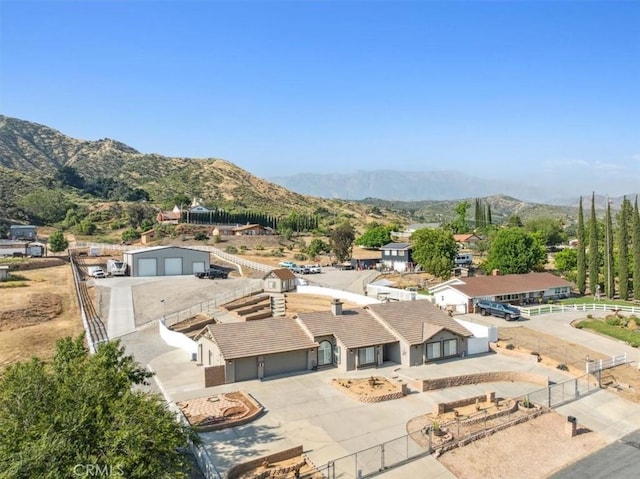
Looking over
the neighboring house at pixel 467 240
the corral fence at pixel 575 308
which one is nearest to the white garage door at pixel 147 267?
the corral fence at pixel 575 308

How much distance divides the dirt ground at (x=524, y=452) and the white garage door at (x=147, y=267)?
43367 mm

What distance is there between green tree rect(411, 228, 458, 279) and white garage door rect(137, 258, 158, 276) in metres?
31.3

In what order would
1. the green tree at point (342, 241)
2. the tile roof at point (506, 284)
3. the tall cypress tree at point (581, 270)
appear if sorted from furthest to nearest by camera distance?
the green tree at point (342, 241)
the tall cypress tree at point (581, 270)
the tile roof at point (506, 284)

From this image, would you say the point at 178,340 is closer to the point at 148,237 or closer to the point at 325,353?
the point at 325,353

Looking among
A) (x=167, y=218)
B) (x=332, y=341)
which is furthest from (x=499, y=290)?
(x=167, y=218)

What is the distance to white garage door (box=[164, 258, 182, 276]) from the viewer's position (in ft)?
188

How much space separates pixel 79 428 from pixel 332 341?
20.0 m

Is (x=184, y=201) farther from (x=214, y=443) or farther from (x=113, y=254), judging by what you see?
(x=214, y=443)

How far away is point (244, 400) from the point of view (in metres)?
25.1

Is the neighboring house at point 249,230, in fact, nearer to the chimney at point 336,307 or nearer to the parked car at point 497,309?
the parked car at point 497,309

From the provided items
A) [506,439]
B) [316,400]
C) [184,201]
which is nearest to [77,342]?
[316,400]

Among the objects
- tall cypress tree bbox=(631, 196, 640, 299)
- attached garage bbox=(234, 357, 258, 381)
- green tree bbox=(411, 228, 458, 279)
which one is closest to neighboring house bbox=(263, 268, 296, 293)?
green tree bbox=(411, 228, 458, 279)

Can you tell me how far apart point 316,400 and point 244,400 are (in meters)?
3.71

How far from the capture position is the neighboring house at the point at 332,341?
95.3ft
